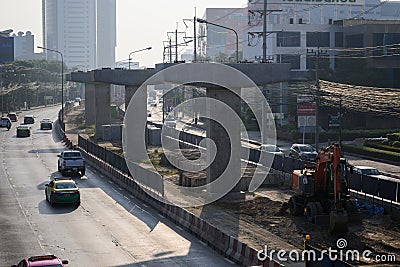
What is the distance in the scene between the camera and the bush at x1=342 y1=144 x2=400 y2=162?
188 ft

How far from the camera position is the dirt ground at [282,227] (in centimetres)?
2663

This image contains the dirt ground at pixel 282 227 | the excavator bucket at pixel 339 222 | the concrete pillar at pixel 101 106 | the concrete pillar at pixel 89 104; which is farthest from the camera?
the concrete pillar at pixel 89 104

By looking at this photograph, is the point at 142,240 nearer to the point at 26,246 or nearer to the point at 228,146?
the point at 26,246

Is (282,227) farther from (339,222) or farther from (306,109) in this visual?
(306,109)

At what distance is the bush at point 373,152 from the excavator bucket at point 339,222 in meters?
29.8

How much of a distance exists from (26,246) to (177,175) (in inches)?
845

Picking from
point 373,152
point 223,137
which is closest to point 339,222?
point 223,137

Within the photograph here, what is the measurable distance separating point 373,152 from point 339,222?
33.2 m

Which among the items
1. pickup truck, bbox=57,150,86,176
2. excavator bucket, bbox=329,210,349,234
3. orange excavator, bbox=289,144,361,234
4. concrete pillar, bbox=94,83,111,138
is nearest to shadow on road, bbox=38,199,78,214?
orange excavator, bbox=289,144,361,234

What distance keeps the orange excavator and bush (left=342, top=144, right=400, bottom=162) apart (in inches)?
1048

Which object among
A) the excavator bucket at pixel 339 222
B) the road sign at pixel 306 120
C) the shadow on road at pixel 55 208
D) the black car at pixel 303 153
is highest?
the road sign at pixel 306 120

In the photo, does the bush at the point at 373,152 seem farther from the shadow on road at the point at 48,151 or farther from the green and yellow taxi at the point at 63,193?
the green and yellow taxi at the point at 63,193

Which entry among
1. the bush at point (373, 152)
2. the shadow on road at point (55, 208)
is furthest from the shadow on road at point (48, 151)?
the shadow on road at point (55, 208)

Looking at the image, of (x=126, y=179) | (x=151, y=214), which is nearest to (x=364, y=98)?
(x=126, y=179)
